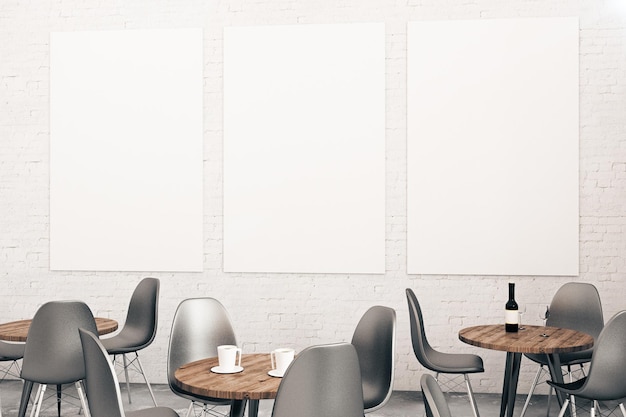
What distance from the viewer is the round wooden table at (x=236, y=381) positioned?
299 centimetres

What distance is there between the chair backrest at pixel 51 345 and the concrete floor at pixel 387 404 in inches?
43.4

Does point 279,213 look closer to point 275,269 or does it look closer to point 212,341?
point 275,269

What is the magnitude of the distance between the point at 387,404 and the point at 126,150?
322cm

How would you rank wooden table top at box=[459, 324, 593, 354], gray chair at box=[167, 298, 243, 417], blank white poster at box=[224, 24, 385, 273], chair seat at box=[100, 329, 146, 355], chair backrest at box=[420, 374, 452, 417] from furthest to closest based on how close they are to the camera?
blank white poster at box=[224, 24, 385, 273], chair seat at box=[100, 329, 146, 355], gray chair at box=[167, 298, 243, 417], wooden table top at box=[459, 324, 593, 354], chair backrest at box=[420, 374, 452, 417]

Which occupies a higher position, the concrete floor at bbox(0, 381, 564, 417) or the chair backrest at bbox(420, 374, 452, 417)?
the chair backrest at bbox(420, 374, 452, 417)

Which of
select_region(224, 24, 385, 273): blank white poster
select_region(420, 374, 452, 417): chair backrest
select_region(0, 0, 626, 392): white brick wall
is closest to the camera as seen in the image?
select_region(420, 374, 452, 417): chair backrest

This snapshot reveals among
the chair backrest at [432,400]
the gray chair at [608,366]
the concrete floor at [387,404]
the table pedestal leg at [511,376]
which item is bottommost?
A: the concrete floor at [387,404]

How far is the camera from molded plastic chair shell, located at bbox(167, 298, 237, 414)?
4285 mm

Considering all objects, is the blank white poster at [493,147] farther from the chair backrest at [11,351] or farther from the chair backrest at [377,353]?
the chair backrest at [11,351]

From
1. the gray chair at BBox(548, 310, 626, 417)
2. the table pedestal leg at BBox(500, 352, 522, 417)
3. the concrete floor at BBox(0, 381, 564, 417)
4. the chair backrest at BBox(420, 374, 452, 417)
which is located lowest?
the concrete floor at BBox(0, 381, 564, 417)

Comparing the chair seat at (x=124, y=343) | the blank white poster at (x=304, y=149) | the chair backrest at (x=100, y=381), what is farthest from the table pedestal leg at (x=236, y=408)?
the blank white poster at (x=304, y=149)

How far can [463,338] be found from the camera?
4590 mm

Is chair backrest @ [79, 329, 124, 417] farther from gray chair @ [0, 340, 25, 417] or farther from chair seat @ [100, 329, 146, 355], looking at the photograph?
gray chair @ [0, 340, 25, 417]

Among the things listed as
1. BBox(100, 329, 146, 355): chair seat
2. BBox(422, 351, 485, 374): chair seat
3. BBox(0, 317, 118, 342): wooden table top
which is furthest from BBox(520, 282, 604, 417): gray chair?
BBox(0, 317, 118, 342): wooden table top
